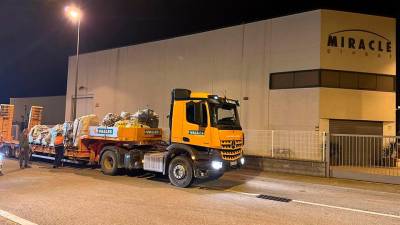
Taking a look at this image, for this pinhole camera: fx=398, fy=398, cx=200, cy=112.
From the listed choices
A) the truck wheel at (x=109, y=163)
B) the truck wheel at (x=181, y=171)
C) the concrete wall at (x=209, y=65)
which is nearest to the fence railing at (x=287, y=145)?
the concrete wall at (x=209, y=65)

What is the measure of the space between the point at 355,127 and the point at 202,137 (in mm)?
11406

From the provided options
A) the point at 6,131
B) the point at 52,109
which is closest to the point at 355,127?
the point at 6,131

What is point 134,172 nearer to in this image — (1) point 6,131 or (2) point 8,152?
(2) point 8,152

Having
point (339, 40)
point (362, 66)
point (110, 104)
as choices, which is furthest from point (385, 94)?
point (110, 104)

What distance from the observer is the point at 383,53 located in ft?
68.4

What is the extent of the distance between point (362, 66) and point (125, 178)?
44.3 ft

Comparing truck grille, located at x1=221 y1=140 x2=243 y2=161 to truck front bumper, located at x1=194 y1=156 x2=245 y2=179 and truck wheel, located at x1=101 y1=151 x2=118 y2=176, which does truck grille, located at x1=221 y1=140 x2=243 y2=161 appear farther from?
truck wheel, located at x1=101 y1=151 x2=118 y2=176

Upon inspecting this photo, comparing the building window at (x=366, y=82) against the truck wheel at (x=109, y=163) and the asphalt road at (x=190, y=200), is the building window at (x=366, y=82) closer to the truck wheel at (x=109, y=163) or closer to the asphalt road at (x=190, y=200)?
the asphalt road at (x=190, y=200)

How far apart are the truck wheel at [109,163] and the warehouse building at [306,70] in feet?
31.3

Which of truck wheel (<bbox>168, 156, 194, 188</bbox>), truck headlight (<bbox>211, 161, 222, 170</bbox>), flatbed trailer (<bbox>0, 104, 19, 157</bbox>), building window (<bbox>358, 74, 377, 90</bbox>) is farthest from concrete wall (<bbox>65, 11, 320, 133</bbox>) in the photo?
truck headlight (<bbox>211, 161, 222, 170</bbox>)

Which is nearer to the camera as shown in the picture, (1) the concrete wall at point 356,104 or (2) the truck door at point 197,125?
(2) the truck door at point 197,125

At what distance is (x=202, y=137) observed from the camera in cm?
1264

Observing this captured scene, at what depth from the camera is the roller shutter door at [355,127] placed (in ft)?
67.2

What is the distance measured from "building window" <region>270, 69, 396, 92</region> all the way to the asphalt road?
650 centimetres
